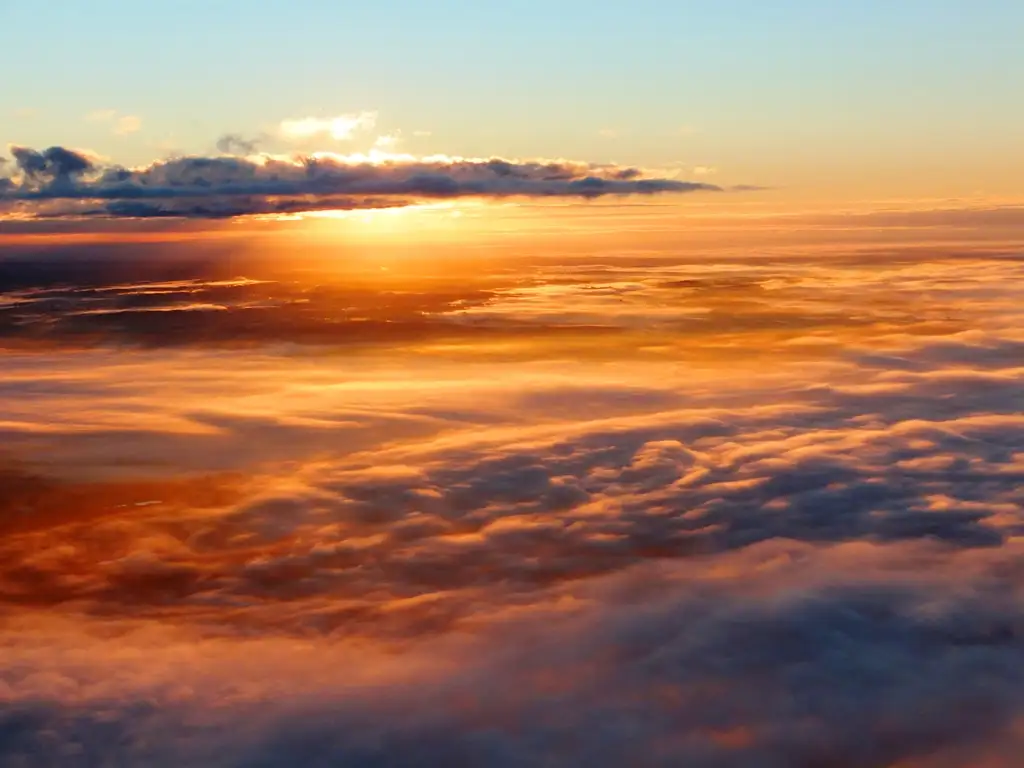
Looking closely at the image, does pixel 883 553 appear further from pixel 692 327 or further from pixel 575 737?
pixel 692 327

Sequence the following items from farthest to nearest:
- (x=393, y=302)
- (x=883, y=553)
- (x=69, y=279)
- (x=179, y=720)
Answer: (x=69, y=279), (x=393, y=302), (x=883, y=553), (x=179, y=720)

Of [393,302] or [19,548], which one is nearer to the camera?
[19,548]

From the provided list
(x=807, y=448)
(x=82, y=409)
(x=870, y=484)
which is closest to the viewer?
(x=870, y=484)

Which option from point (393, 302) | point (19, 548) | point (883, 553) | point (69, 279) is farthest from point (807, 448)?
point (69, 279)

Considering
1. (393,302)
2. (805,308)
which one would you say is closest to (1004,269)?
(805,308)

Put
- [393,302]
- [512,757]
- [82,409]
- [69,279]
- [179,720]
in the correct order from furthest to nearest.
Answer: [69,279]
[393,302]
[82,409]
[179,720]
[512,757]

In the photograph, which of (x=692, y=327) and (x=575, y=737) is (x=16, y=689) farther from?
(x=692, y=327)
